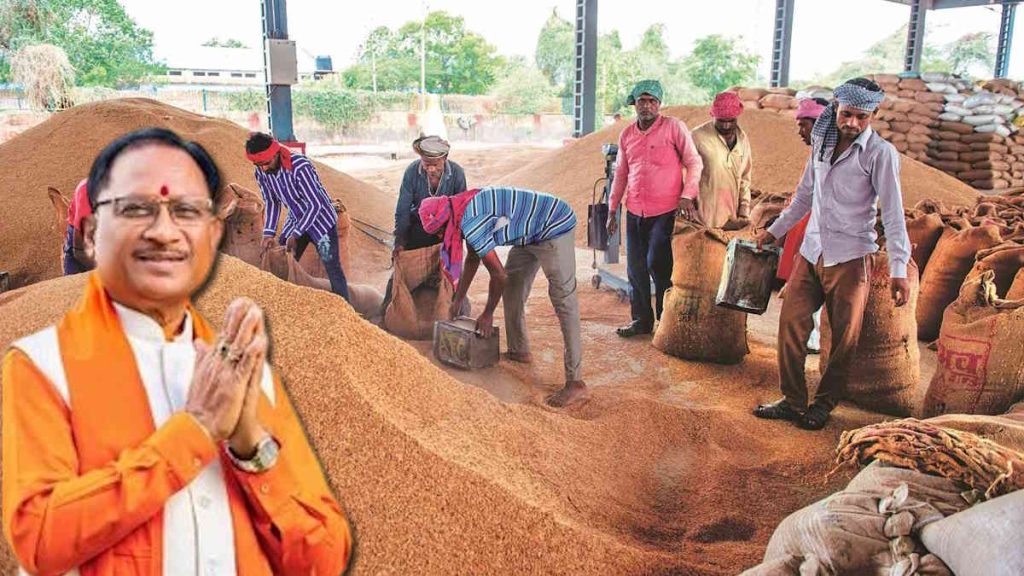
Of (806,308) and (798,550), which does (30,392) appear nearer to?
(798,550)

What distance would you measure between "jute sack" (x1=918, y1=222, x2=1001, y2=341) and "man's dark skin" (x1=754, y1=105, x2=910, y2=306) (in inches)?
69.4

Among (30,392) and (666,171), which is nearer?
(30,392)

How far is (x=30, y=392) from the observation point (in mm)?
614

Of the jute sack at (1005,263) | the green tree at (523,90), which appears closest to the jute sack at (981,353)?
the jute sack at (1005,263)

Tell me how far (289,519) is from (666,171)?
12.5 feet

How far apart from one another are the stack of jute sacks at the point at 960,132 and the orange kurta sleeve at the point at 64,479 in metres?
11.0

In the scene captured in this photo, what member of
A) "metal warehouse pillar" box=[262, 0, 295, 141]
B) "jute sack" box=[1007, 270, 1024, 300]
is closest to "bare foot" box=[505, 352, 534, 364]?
"jute sack" box=[1007, 270, 1024, 300]

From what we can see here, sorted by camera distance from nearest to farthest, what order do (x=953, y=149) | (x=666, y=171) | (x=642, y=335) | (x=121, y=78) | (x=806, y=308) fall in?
(x=806, y=308) → (x=666, y=171) → (x=642, y=335) → (x=953, y=149) → (x=121, y=78)

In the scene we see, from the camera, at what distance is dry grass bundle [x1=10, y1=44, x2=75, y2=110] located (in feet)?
30.9

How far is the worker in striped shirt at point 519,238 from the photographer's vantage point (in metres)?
3.38

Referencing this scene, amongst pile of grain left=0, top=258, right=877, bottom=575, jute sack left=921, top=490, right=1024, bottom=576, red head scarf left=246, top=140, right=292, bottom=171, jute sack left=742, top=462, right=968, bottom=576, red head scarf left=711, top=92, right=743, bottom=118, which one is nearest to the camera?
jute sack left=921, top=490, right=1024, bottom=576

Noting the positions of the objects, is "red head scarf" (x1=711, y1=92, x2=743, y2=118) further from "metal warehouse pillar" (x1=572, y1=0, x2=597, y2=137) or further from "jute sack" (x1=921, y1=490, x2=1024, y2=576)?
"metal warehouse pillar" (x1=572, y1=0, x2=597, y2=137)

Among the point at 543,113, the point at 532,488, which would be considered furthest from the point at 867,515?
the point at 543,113

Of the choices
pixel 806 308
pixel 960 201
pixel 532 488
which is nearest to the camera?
pixel 532 488
